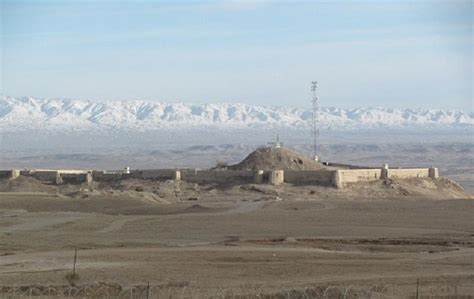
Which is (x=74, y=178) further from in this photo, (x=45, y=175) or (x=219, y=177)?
(x=219, y=177)

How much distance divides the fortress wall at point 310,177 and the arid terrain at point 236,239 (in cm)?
114

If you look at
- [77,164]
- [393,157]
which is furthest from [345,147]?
[77,164]

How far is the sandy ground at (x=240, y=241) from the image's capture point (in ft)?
77.9

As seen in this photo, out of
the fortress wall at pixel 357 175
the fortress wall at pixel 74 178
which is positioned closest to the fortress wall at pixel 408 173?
the fortress wall at pixel 357 175

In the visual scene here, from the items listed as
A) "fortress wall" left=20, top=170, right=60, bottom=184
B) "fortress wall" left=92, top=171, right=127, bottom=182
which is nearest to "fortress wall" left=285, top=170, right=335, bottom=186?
"fortress wall" left=92, top=171, right=127, bottom=182

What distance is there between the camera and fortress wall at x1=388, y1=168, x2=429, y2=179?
59000 millimetres

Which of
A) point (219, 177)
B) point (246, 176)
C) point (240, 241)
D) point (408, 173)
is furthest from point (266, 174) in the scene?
point (240, 241)

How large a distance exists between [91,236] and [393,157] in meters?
123

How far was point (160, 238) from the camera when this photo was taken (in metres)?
33.9

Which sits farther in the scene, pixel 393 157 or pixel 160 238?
pixel 393 157

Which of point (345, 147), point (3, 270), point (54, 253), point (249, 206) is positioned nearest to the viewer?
point (3, 270)

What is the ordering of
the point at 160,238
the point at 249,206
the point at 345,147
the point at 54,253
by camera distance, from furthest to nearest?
1. the point at 345,147
2. the point at 249,206
3. the point at 160,238
4. the point at 54,253

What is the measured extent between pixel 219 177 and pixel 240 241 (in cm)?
2434

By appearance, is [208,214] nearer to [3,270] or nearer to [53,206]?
[53,206]
